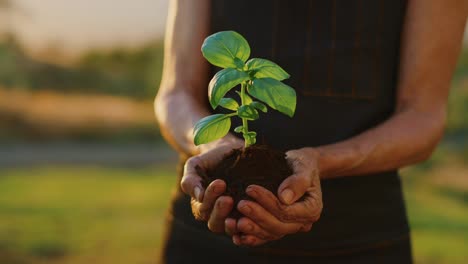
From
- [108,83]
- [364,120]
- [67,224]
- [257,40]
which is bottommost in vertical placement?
[67,224]

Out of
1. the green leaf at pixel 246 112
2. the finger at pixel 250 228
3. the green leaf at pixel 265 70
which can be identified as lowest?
the finger at pixel 250 228

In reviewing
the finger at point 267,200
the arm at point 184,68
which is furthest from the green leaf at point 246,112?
the arm at point 184,68

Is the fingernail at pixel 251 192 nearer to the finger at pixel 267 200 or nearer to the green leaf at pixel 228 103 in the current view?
the finger at pixel 267 200

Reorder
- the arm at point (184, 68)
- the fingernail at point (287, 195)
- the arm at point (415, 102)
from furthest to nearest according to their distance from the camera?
1. the arm at point (184, 68)
2. the arm at point (415, 102)
3. the fingernail at point (287, 195)

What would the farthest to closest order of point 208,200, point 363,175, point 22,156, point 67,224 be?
point 22,156 → point 67,224 → point 363,175 → point 208,200

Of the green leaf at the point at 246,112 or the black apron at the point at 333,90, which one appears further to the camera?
the black apron at the point at 333,90

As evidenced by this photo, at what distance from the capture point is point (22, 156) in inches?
154

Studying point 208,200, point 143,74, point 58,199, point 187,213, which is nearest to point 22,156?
point 58,199

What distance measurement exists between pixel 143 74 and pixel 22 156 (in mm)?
814

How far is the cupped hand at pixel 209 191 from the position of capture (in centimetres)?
89

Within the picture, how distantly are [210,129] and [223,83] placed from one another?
0.24 ft

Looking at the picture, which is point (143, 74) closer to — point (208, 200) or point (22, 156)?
point (22, 156)

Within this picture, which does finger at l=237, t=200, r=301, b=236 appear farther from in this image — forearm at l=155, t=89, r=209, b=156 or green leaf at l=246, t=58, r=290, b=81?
forearm at l=155, t=89, r=209, b=156

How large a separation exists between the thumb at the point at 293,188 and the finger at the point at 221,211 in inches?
2.6
